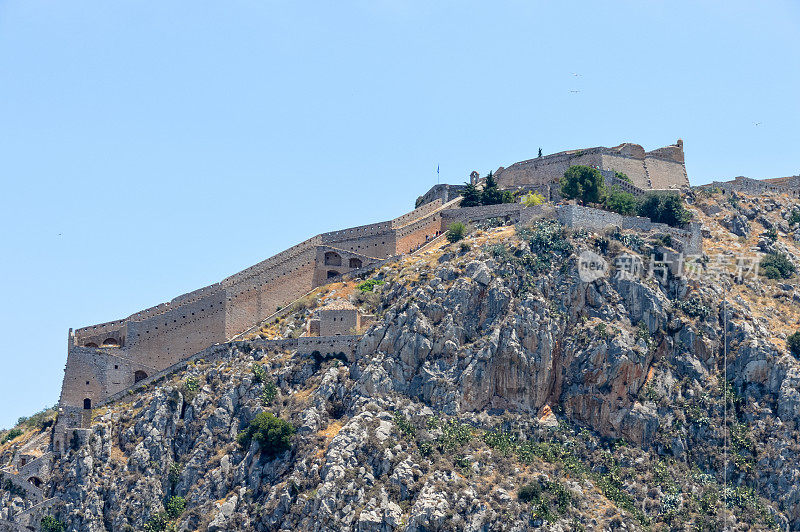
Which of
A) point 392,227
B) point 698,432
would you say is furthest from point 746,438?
point 392,227

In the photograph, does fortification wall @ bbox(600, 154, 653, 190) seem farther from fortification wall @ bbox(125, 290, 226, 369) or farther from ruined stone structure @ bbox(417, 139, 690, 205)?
fortification wall @ bbox(125, 290, 226, 369)

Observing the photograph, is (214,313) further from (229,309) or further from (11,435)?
(11,435)

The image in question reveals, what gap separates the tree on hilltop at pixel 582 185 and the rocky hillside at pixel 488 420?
1118cm

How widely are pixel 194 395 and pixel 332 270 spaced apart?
18.6 m

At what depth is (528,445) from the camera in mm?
85438

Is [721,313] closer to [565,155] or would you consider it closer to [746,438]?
[746,438]

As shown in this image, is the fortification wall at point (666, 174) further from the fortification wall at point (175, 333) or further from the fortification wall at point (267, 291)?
the fortification wall at point (175, 333)

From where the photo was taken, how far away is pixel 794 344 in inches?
3595

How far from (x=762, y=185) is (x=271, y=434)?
54.6 m

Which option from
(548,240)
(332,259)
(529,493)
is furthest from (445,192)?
(529,493)

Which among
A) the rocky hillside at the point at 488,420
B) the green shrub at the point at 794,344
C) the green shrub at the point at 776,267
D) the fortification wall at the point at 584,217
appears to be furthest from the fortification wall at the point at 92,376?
the green shrub at the point at 776,267

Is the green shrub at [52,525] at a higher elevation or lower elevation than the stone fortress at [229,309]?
lower

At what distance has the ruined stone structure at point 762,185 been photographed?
115 metres

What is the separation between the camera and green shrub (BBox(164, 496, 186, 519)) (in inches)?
3361
